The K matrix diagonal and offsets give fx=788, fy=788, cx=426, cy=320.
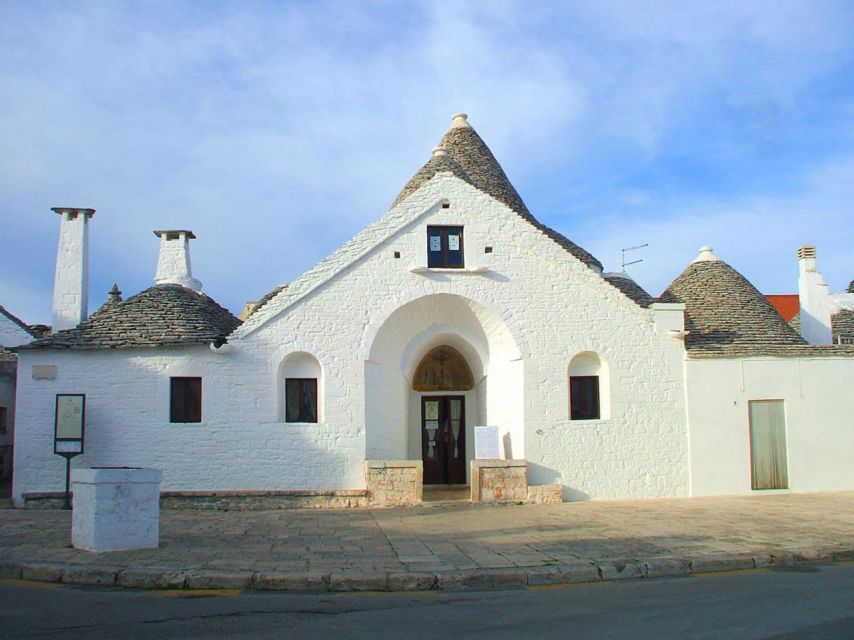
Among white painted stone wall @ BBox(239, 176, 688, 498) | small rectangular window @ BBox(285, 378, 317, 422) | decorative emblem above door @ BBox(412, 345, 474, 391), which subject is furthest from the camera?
decorative emblem above door @ BBox(412, 345, 474, 391)

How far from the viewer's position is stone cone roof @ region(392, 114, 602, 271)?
69.6 ft

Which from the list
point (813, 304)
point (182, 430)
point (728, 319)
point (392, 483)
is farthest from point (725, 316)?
point (182, 430)

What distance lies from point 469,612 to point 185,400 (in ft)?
33.6

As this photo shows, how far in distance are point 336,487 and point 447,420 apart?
4.55 meters

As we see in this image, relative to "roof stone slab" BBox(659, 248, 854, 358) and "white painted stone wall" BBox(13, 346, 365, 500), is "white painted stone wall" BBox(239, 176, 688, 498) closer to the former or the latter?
"white painted stone wall" BBox(13, 346, 365, 500)

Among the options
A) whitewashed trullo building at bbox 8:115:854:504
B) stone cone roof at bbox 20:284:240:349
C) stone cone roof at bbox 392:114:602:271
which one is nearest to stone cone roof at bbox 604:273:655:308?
stone cone roof at bbox 392:114:602:271

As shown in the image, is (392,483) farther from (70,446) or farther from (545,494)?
(70,446)

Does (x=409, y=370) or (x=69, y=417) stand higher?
(x=409, y=370)

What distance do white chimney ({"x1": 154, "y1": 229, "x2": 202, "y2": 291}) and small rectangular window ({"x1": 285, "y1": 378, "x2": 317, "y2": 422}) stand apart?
5418 mm

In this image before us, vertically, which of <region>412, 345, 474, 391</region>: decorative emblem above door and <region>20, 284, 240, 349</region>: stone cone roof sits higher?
<region>20, 284, 240, 349</region>: stone cone roof

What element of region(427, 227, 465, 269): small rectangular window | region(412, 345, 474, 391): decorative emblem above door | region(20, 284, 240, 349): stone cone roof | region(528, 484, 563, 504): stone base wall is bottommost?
region(528, 484, 563, 504): stone base wall

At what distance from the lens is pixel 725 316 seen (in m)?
18.5

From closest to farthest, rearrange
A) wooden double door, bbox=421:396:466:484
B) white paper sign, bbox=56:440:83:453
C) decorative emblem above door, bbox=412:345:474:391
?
white paper sign, bbox=56:440:83:453 < wooden double door, bbox=421:396:466:484 < decorative emblem above door, bbox=412:345:474:391

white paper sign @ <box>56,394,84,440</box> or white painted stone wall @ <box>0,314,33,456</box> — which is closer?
white paper sign @ <box>56,394,84,440</box>
